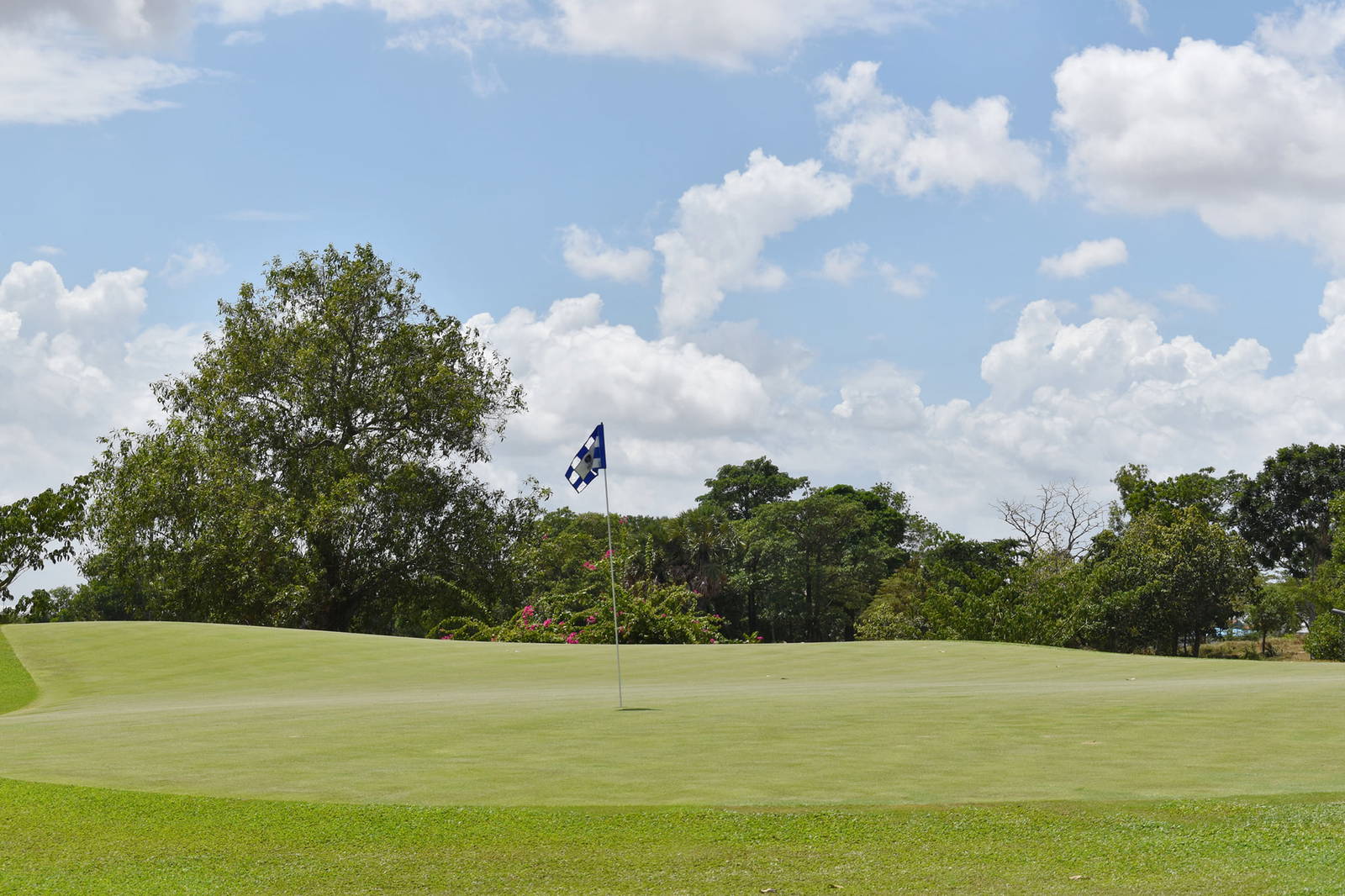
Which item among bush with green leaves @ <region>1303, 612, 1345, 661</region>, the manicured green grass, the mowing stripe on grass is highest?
the mowing stripe on grass

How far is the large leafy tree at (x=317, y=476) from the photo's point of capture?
40469 millimetres

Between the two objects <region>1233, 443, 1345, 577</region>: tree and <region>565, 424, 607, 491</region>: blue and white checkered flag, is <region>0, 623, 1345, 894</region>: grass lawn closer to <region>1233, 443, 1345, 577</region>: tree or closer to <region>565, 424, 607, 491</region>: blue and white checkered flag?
<region>565, 424, 607, 491</region>: blue and white checkered flag

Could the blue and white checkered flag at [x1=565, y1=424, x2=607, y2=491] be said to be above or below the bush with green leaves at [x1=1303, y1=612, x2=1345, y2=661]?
above

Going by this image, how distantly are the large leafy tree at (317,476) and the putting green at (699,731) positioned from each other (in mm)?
14954

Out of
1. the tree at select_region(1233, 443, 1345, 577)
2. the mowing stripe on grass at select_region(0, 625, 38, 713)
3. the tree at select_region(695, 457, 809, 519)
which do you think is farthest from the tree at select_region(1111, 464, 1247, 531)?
the mowing stripe on grass at select_region(0, 625, 38, 713)

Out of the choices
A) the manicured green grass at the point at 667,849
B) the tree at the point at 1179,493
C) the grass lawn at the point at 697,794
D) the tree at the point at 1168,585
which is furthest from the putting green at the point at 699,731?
the tree at the point at 1179,493

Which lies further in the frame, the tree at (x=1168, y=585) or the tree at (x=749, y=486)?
the tree at (x=749, y=486)

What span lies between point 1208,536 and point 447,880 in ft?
131

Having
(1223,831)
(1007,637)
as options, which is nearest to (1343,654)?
(1007,637)

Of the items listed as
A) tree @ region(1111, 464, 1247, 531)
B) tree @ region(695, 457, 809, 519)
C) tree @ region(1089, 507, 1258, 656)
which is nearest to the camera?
tree @ region(1089, 507, 1258, 656)

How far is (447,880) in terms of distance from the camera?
24.9ft

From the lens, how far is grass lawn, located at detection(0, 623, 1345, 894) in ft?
25.1

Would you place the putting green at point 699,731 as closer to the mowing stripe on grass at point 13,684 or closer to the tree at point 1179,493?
the mowing stripe on grass at point 13,684

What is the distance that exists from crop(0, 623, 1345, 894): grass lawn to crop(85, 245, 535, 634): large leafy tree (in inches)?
902
